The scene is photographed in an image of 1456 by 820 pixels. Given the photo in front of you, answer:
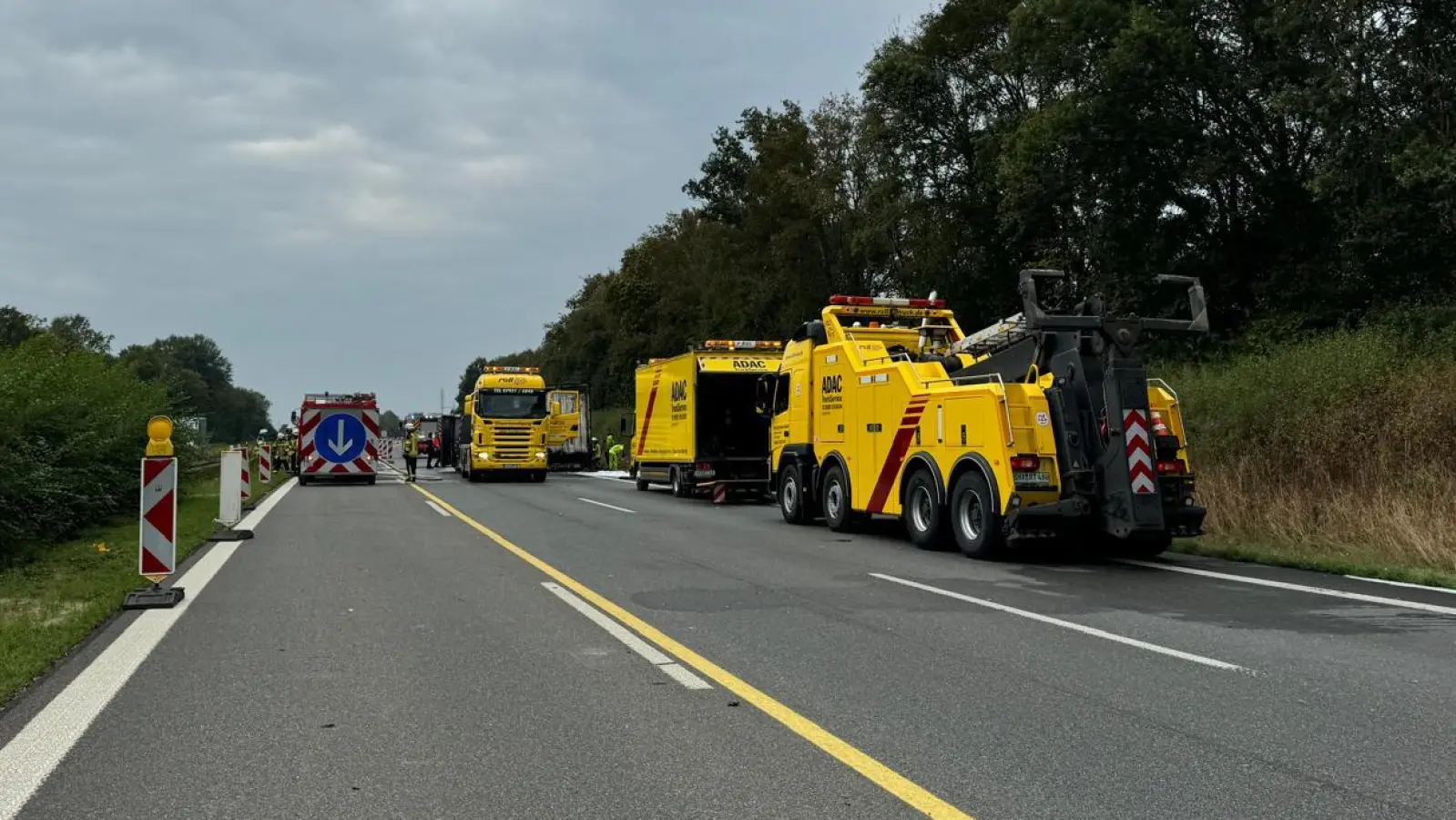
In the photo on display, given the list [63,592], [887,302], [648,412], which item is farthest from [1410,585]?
[648,412]

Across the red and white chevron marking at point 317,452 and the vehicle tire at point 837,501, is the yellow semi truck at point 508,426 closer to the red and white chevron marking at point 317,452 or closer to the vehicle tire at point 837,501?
the red and white chevron marking at point 317,452


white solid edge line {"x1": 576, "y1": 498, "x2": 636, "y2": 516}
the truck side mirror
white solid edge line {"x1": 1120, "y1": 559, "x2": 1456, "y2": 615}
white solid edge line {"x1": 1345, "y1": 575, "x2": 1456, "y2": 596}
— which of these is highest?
the truck side mirror

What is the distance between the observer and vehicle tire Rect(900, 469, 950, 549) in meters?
13.6

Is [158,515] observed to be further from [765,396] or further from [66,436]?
[765,396]

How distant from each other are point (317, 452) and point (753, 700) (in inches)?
1139

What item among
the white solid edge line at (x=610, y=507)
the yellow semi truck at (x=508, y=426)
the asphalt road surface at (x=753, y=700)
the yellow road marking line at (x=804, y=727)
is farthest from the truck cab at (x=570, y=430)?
the yellow road marking line at (x=804, y=727)

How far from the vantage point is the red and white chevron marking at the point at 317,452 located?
32.5 meters

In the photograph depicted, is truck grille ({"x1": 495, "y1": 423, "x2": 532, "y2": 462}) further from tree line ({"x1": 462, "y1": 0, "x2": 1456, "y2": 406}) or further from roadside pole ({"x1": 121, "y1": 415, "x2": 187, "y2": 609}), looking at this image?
roadside pole ({"x1": 121, "y1": 415, "x2": 187, "y2": 609})

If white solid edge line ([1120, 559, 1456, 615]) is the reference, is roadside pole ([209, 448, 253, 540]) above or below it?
→ above

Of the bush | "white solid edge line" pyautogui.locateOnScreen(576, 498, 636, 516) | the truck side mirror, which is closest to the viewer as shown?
the bush

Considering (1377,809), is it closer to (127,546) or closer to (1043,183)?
(127,546)

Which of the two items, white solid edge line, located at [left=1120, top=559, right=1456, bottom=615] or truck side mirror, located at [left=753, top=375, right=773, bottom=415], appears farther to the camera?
truck side mirror, located at [left=753, top=375, right=773, bottom=415]

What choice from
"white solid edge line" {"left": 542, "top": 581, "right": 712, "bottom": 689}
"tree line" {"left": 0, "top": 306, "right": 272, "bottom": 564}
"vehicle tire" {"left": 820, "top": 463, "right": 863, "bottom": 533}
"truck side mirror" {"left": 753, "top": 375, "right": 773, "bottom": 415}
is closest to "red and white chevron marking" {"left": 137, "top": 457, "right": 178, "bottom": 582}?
"white solid edge line" {"left": 542, "top": 581, "right": 712, "bottom": 689}

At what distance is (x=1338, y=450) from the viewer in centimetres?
1542
